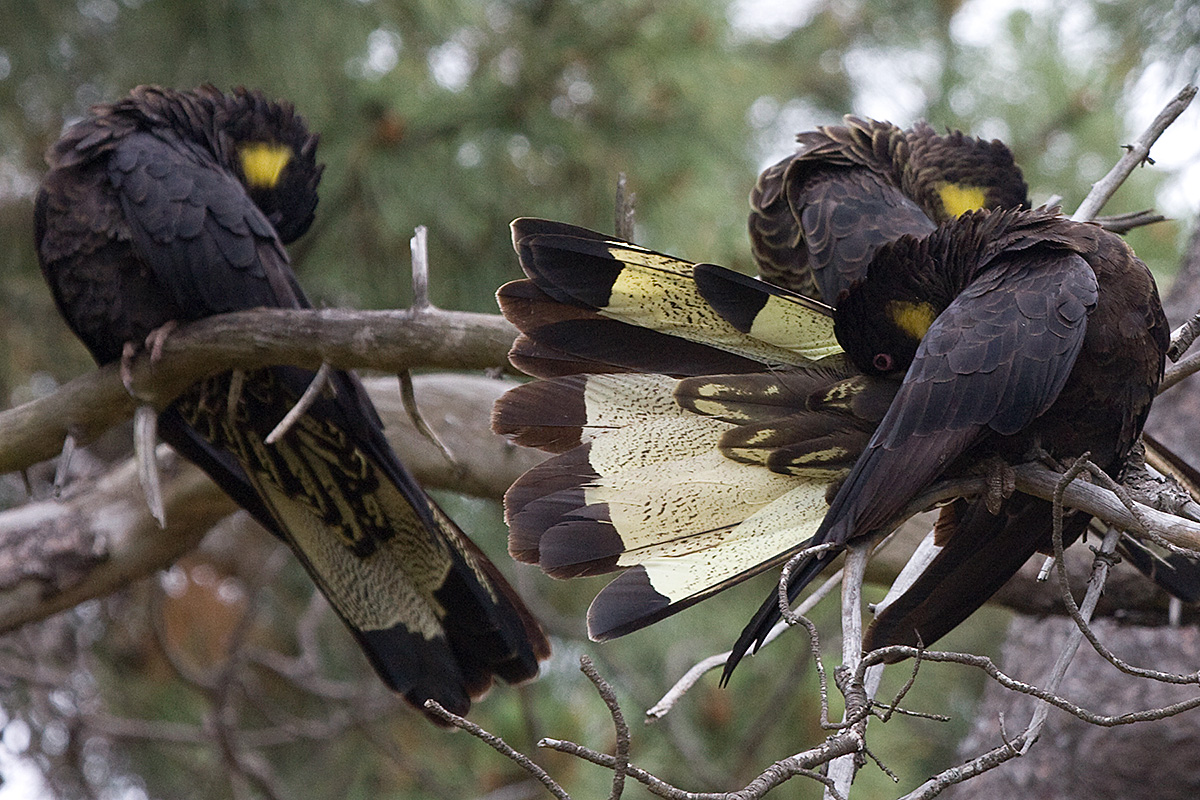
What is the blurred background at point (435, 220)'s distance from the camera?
160 inches

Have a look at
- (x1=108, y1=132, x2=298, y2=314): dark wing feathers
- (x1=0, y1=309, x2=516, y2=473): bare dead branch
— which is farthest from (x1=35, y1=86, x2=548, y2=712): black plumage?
(x1=0, y1=309, x2=516, y2=473): bare dead branch

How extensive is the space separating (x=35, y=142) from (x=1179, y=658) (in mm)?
4346

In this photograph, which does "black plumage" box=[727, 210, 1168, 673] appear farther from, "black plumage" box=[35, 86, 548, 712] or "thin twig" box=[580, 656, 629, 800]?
"black plumage" box=[35, 86, 548, 712]

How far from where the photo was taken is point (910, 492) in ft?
5.65

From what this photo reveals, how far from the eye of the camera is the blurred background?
160 inches

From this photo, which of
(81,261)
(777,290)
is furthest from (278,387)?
(777,290)

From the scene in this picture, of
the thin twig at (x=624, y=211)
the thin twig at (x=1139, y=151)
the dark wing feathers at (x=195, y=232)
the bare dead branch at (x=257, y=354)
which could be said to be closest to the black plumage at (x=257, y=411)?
the dark wing feathers at (x=195, y=232)

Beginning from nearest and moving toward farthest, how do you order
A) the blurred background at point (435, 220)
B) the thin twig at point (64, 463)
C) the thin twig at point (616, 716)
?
1. the thin twig at point (616, 716)
2. the thin twig at point (64, 463)
3. the blurred background at point (435, 220)

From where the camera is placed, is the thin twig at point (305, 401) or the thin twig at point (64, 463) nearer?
the thin twig at point (305, 401)

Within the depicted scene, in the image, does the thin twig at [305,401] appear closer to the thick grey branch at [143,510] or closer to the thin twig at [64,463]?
the thin twig at [64,463]

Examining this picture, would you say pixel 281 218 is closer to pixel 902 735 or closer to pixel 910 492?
pixel 910 492

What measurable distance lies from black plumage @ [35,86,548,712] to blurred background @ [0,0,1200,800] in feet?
3.10

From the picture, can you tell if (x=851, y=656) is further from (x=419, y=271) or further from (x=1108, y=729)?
(x=1108, y=729)

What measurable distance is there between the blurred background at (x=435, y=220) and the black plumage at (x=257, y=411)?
3.10 ft
